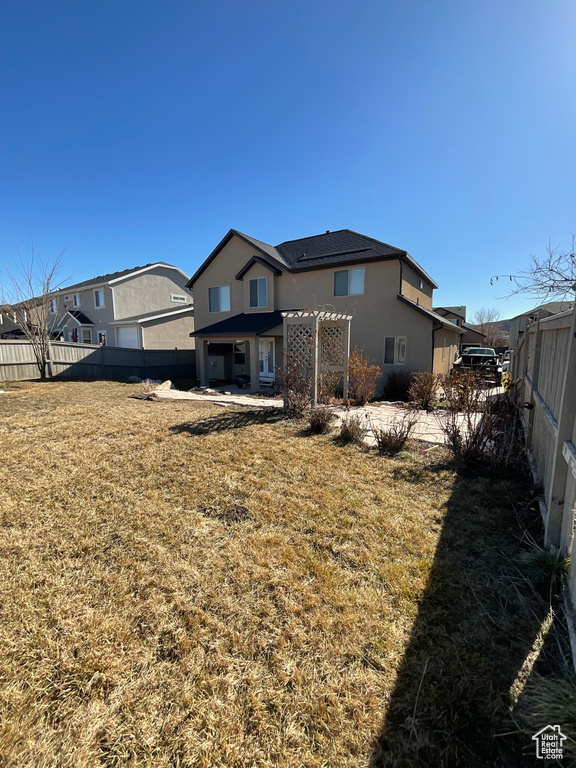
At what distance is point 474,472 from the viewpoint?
4.63 m

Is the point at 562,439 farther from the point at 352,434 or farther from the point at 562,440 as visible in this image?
the point at 352,434

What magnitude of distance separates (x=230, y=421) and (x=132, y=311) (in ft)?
72.2

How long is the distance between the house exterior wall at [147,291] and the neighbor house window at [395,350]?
20.5 meters

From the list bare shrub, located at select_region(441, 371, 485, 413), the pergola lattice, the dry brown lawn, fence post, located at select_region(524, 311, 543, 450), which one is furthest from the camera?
the pergola lattice

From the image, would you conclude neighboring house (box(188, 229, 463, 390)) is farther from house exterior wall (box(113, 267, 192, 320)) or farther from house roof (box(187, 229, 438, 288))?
house exterior wall (box(113, 267, 192, 320))

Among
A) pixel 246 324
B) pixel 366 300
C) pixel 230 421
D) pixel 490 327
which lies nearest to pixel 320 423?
pixel 230 421

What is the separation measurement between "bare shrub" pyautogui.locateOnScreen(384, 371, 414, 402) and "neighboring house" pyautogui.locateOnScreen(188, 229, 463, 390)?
73 cm

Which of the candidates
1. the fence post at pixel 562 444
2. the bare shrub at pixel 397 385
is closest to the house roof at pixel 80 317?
the bare shrub at pixel 397 385

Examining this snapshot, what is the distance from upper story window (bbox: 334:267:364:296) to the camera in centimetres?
1460

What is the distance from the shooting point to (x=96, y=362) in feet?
59.1

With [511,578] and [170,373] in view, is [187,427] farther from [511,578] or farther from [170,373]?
[170,373]

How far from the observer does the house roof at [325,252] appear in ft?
46.9

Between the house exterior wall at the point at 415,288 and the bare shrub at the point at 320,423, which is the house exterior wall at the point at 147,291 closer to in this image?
the house exterior wall at the point at 415,288

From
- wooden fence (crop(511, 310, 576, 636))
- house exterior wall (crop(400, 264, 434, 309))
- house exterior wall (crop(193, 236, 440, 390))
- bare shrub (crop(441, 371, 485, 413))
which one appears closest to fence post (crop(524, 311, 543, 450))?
bare shrub (crop(441, 371, 485, 413))
